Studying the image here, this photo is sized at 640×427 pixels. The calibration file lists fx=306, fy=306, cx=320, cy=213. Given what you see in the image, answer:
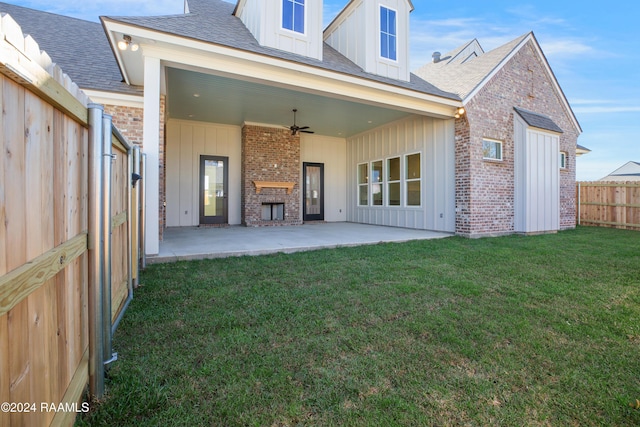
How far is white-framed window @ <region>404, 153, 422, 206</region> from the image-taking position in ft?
28.3

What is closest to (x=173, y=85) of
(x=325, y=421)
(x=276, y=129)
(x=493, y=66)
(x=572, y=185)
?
(x=276, y=129)

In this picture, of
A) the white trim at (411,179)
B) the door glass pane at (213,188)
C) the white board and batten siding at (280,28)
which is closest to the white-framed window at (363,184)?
the white trim at (411,179)

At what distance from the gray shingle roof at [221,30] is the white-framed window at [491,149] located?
4.57 ft

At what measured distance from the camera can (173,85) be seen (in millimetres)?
6512

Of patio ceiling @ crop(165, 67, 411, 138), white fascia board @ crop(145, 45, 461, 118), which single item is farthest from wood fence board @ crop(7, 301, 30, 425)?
patio ceiling @ crop(165, 67, 411, 138)

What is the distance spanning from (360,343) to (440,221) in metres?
6.60

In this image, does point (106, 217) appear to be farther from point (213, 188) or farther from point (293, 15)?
point (213, 188)

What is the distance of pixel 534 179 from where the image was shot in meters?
7.83

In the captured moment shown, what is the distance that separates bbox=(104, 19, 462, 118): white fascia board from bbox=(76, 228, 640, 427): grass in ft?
10.9

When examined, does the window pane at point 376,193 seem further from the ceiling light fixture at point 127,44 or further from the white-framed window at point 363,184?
the ceiling light fixture at point 127,44

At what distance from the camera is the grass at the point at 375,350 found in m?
1.44

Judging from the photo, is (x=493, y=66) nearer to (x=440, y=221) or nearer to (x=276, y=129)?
(x=440, y=221)

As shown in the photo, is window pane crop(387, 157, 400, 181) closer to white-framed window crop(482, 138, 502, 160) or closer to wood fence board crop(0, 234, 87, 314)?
white-framed window crop(482, 138, 502, 160)

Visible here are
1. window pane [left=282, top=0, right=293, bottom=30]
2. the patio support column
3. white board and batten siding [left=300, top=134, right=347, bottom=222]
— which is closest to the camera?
the patio support column
